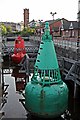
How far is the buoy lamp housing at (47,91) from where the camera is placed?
11406 millimetres

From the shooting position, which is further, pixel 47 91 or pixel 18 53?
pixel 18 53

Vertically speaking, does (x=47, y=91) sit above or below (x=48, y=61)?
below

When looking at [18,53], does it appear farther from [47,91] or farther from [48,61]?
[47,91]

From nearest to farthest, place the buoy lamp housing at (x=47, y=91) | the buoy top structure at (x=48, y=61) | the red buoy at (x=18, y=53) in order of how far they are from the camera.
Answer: the buoy lamp housing at (x=47, y=91) → the buoy top structure at (x=48, y=61) → the red buoy at (x=18, y=53)

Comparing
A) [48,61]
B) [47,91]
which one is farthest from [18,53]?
[47,91]

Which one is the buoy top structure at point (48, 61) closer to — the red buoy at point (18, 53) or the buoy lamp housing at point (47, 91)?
the buoy lamp housing at point (47, 91)

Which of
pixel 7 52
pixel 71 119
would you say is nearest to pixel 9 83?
pixel 71 119

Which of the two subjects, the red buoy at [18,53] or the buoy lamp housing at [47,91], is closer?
the buoy lamp housing at [47,91]

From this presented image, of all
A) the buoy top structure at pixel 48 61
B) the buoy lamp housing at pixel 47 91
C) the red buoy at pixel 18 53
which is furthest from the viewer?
the red buoy at pixel 18 53

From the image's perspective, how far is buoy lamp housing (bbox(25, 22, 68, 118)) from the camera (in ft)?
37.4

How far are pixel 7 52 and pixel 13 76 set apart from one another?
876 centimetres

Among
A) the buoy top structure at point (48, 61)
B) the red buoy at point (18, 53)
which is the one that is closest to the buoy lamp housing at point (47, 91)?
the buoy top structure at point (48, 61)

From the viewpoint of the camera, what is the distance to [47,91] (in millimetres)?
11453

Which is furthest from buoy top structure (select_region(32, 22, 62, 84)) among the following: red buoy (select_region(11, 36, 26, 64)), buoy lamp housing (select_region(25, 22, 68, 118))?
red buoy (select_region(11, 36, 26, 64))
